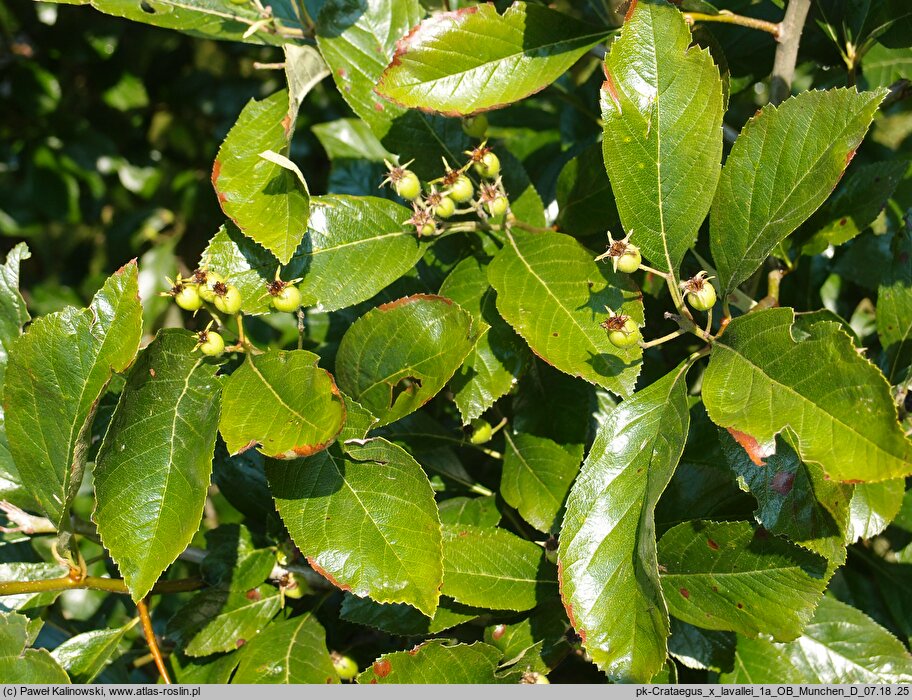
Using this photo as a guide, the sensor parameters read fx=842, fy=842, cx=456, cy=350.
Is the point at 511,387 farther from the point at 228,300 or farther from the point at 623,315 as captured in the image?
the point at 228,300

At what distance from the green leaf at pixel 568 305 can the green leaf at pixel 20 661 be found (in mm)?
898

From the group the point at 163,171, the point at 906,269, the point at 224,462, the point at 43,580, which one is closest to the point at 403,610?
the point at 224,462

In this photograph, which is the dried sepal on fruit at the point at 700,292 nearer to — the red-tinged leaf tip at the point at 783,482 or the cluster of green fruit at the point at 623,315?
the cluster of green fruit at the point at 623,315

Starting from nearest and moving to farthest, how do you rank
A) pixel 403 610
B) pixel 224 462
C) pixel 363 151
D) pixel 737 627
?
pixel 737 627
pixel 403 610
pixel 224 462
pixel 363 151

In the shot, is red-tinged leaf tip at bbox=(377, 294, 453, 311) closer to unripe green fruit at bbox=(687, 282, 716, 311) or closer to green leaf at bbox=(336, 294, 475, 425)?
green leaf at bbox=(336, 294, 475, 425)

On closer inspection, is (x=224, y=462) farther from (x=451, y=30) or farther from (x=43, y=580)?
(x=451, y=30)

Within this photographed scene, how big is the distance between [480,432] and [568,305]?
1.06ft

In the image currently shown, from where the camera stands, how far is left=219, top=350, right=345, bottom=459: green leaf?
1.10m

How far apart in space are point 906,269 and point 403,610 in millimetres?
1034

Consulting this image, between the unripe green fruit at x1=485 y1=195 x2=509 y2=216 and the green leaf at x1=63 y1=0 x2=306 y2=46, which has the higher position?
the green leaf at x1=63 y1=0 x2=306 y2=46

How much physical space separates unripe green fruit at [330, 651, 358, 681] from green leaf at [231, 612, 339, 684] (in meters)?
0.09

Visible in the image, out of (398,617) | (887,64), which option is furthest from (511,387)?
(887,64)

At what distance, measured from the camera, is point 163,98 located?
3.32m

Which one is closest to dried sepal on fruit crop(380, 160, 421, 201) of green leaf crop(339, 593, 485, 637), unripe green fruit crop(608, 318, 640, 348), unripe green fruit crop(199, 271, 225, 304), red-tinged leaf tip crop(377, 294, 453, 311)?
red-tinged leaf tip crop(377, 294, 453, 311)
